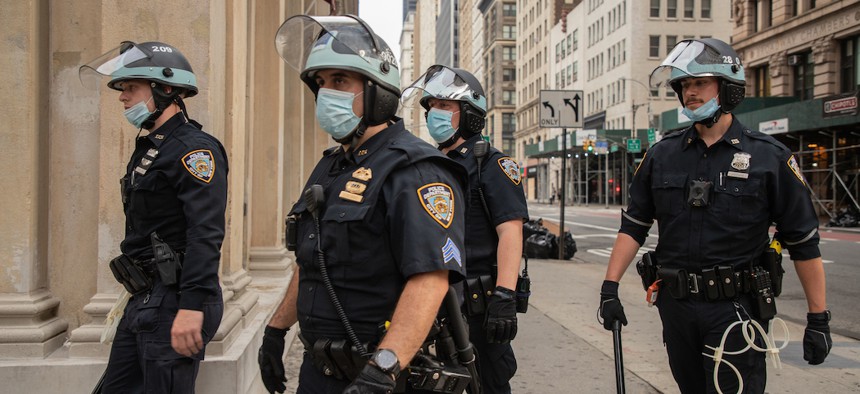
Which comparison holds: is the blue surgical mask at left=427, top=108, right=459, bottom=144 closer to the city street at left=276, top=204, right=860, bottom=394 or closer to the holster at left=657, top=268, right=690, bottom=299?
the holster at left=657, top=268, right=690, bottom=299

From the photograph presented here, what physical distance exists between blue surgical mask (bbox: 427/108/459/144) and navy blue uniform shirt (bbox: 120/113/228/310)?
158 cm

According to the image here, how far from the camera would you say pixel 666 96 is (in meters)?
59.1

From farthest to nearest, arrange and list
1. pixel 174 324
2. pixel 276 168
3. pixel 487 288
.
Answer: pixel 276 168 < pixel 487 288 < pixel 174 324

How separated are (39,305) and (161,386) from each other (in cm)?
145

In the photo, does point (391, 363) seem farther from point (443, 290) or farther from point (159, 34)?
point (159, 34)

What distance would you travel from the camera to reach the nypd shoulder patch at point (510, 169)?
425 centimetres

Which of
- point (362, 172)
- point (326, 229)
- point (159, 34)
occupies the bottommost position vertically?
point (326, 229)

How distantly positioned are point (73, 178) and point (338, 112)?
8.18 ft

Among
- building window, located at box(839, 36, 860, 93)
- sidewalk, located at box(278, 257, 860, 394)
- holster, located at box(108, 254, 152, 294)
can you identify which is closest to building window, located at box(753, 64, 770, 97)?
building window, located at box(839, 36, 860, 93)

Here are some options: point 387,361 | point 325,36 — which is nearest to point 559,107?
point 325,36

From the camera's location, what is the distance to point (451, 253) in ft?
7.81

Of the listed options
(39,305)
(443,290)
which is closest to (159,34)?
(39,305)

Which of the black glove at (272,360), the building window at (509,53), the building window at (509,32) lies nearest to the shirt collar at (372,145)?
the black glove at (272,360)

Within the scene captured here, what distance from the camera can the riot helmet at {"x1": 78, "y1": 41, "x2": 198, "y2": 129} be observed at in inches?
136
